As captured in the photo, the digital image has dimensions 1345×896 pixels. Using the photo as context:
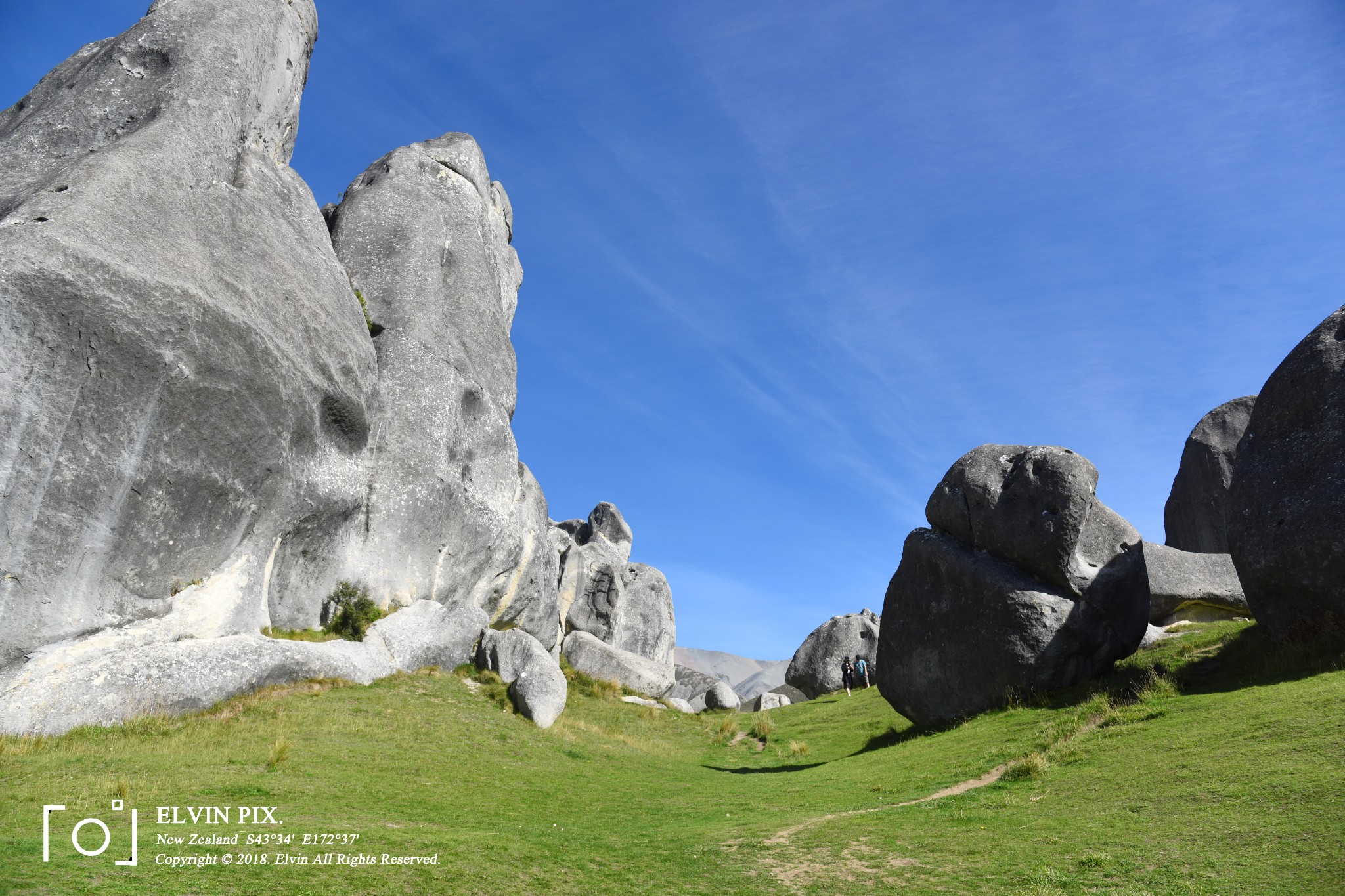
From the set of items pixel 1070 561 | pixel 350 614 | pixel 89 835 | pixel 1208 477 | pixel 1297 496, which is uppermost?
pixel 1208 477

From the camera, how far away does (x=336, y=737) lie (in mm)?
14633

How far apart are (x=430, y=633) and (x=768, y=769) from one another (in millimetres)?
9123

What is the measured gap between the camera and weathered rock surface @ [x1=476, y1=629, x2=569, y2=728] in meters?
20.6

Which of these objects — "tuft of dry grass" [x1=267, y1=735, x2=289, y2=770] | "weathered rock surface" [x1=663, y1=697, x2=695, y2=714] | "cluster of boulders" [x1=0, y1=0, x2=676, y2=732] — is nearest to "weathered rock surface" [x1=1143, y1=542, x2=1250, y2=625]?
"weathered rock surface" [x1=663, y1=697, x2=695, y2=714]

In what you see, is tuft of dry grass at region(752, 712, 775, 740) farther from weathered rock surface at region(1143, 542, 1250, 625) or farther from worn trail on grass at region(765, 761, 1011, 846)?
worn trail on grass at region(765, 761, 1011, 846)

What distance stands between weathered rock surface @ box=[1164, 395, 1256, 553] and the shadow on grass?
66.2 ft

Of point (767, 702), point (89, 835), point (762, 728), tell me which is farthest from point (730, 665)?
point (89, 835)

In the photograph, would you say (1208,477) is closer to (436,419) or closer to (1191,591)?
(1191,591)

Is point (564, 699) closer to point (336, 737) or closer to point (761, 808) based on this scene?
point (336, 737)

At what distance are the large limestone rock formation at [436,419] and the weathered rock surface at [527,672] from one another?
2152 millimetres

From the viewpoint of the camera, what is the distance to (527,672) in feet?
70.8

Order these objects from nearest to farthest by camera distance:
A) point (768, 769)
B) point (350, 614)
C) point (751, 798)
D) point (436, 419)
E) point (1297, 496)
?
point (751, 798) < point (1297, 496) < point (768, 769) < point (350, 614) < point (436, 419)

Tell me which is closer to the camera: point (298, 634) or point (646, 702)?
point (298, 634)

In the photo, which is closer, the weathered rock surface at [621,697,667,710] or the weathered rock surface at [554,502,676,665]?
the weathered rock surface at [621,697,667,710]
